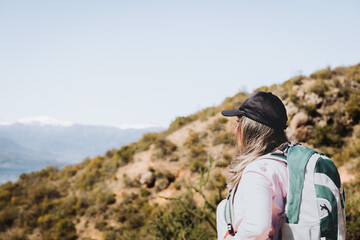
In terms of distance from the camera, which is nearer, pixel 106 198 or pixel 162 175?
pixel 106 198

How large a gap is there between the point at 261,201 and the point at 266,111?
0.60 meters

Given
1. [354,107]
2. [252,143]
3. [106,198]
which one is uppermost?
[252,143]

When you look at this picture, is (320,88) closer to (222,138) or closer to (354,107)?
(354,107)

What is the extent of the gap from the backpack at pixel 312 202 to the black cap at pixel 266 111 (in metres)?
0.28

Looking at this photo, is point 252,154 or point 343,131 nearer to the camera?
point 252,154

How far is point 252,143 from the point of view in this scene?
1.68m

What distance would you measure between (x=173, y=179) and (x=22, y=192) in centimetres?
1046

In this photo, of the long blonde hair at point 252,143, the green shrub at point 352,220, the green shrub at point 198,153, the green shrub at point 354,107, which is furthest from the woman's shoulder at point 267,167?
the green shrub at point 354,107

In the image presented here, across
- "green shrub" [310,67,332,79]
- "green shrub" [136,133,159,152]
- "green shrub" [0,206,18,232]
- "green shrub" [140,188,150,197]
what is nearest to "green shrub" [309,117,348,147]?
"green shrub" [310,67,332,79]

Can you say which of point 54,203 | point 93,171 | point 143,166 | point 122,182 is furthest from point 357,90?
point 54,203

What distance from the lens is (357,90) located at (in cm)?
1399

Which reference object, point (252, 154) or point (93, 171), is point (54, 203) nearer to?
point (93, 171)

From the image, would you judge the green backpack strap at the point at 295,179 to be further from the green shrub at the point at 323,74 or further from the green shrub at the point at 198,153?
the green shrub at the point at 323,74

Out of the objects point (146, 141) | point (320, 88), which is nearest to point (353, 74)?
point (320, 88)
